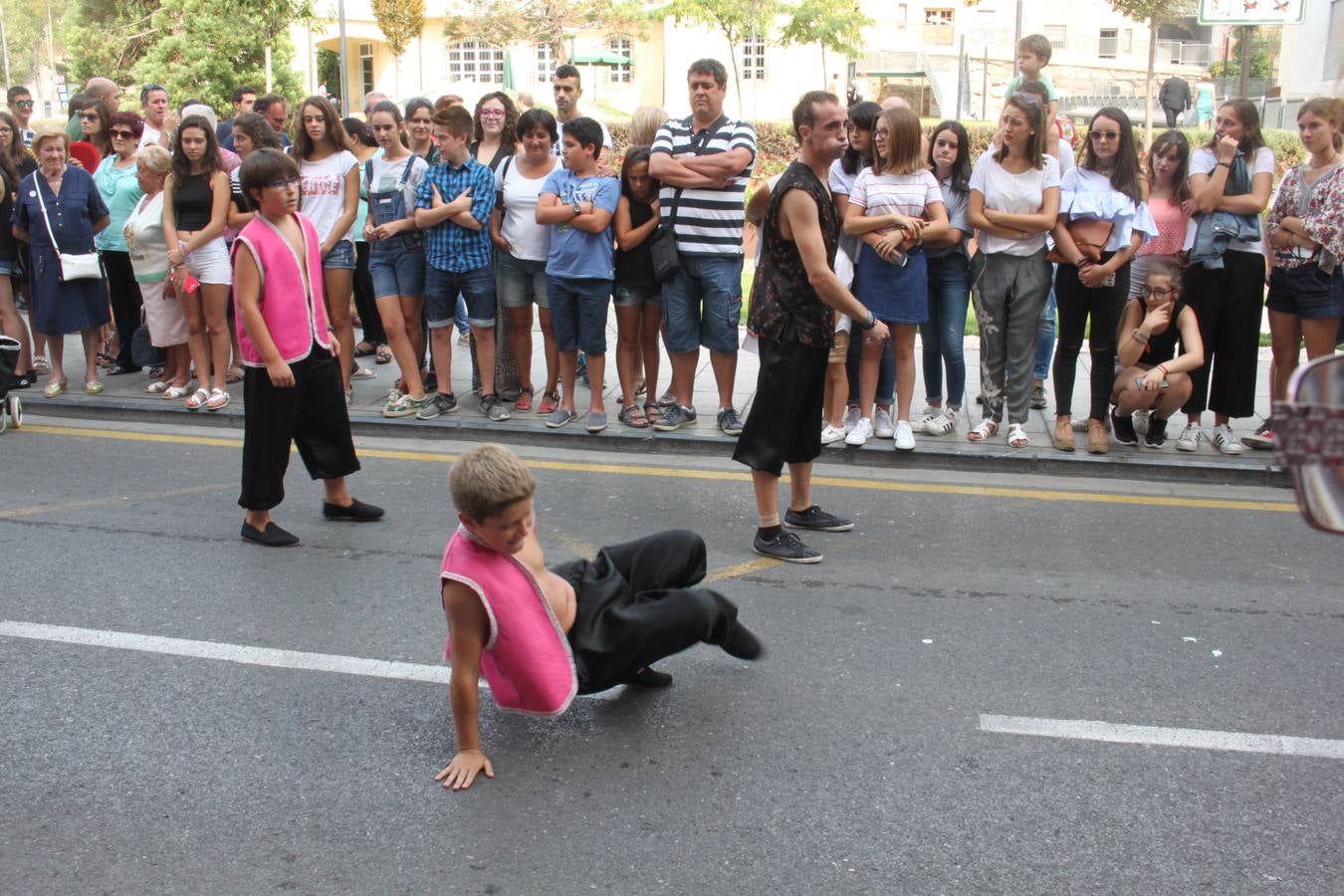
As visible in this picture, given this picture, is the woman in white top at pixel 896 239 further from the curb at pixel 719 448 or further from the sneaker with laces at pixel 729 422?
the sneaker with laces at pixel 729 422

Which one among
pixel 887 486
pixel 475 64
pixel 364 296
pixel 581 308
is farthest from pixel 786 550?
pixel 475 64

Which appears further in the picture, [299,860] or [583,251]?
[583,251]

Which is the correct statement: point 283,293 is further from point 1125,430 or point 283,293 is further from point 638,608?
point 1125,430

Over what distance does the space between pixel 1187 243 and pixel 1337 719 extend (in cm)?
425

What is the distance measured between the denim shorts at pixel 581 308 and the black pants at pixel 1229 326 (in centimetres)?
369

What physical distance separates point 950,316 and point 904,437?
990 mm

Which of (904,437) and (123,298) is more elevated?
(123,298)

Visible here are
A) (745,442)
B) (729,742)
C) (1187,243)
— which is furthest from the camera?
(1187,243)

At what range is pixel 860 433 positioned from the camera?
7.68 m

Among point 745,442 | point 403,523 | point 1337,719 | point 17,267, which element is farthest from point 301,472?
point 1337,719

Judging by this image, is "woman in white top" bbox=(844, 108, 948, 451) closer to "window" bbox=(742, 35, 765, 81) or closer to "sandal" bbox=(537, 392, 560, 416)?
"sandal" bbox=(537, 392, 560, 416)

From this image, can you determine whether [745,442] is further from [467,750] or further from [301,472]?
[301,472]

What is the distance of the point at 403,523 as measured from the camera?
632 centimetres

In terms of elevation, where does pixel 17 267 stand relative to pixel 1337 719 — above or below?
above
